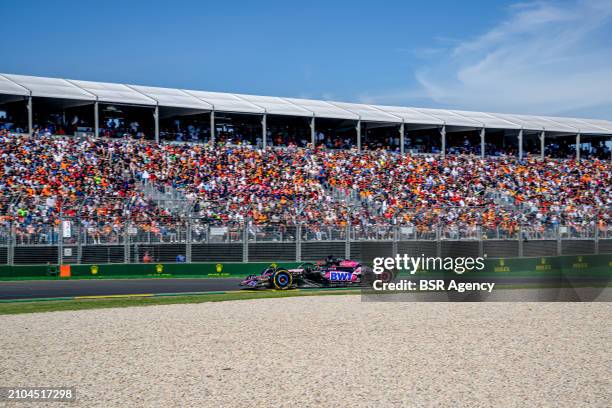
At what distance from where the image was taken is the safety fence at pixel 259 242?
22.4 metres

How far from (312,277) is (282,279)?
871 mm

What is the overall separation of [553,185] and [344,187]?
12.2 meters

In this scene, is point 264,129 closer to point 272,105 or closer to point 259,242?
point 272,105

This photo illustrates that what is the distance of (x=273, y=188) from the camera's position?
30141mm

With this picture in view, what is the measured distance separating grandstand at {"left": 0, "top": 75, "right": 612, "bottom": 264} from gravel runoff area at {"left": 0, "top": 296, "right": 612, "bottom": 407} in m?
8.51

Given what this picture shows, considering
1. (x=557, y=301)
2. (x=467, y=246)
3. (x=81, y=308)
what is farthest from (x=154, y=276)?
(x=557, y=301)

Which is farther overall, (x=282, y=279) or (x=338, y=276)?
(x=338, y=276)

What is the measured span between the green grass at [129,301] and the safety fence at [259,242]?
459 cm

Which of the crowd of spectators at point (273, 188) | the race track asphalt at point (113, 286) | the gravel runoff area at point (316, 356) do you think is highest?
the crowd of spectators at point (273, 188)

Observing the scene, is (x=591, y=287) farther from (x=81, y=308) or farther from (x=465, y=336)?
(x=81, y=308)

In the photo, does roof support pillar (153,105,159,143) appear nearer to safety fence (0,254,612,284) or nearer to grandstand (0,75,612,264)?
grandstand (0,75,612,264)

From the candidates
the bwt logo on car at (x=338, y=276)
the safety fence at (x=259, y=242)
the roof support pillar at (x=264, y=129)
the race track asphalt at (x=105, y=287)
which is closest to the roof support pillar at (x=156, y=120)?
the roof support pillar at (x=264, y=129)

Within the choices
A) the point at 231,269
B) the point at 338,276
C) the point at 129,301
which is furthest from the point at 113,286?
the point at 338,276

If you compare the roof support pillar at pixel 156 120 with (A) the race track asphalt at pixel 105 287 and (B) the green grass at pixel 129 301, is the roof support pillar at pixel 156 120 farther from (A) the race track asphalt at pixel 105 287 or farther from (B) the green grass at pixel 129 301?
(B) the green grass at pixel 129 301
